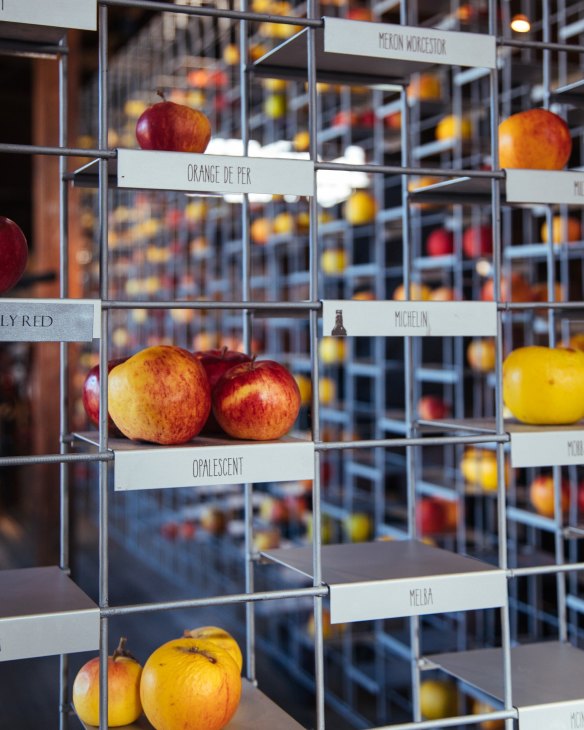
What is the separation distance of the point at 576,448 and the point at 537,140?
1.77ft

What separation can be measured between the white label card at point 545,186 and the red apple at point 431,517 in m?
2.41

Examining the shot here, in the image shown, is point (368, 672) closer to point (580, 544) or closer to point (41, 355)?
point (580, 544)

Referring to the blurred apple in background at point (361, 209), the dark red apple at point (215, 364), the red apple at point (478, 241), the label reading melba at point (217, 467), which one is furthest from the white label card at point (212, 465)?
the blurred apple in background at point (361, 209)

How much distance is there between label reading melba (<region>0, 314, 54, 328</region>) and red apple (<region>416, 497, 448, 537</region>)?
2.81 meters

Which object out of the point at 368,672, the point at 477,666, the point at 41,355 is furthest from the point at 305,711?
the point at 477,666

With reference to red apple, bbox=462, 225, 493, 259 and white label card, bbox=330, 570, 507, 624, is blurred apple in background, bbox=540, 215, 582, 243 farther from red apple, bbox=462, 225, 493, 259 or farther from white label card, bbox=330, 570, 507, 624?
white label card, bbox=330, 570, 507, 624

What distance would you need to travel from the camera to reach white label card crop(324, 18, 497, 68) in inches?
56.9

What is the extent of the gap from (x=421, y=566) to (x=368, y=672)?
2421 mm

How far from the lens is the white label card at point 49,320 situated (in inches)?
47.9

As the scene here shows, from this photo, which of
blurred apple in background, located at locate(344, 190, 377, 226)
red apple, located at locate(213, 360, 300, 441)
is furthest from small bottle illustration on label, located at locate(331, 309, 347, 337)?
blurred apple in background, located at locate(344, 190, 377, 226)

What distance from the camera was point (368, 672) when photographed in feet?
12.4

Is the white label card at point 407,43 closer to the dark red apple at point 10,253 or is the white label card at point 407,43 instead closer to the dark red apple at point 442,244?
the dark red apple at point 10,253

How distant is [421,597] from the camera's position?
143 centimetres

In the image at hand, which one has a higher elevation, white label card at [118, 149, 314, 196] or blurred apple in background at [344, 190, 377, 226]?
blurred apple in background at [344, 190, 377, 226]
